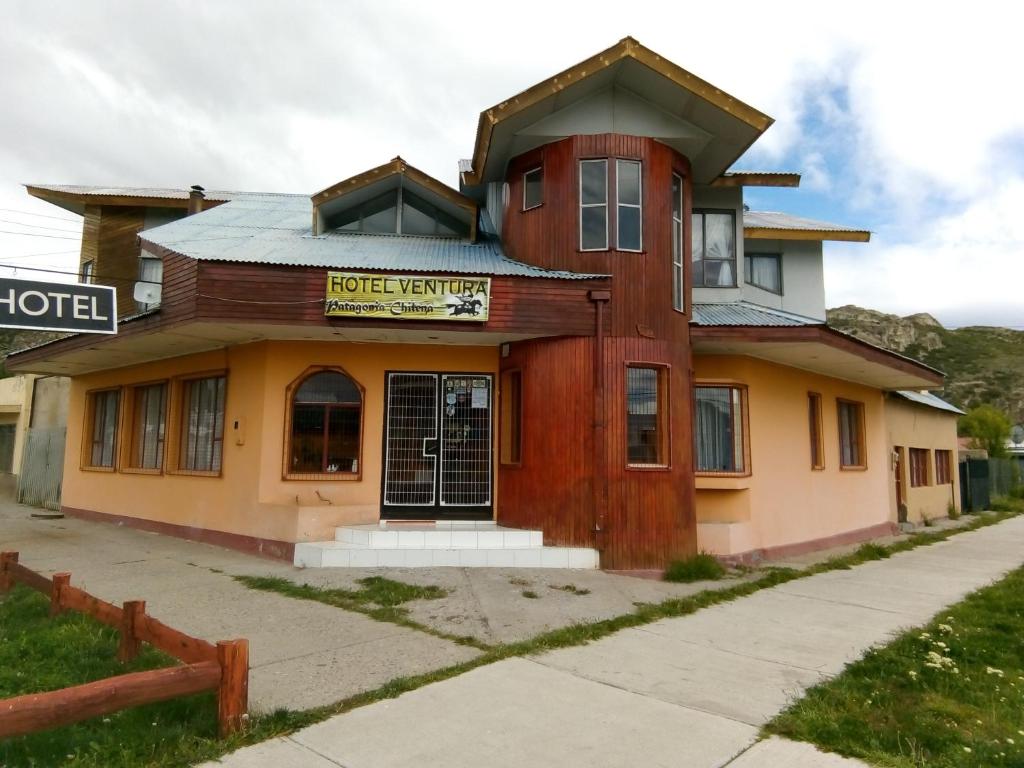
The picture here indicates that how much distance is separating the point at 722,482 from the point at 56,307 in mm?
9686

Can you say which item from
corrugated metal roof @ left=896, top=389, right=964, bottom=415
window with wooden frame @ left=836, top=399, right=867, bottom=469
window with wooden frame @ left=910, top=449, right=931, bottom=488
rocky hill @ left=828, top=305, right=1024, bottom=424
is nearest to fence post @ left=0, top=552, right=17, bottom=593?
window with wooden frame @ left=836, top=399, right=867, bottom=469

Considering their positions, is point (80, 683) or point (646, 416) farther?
point (646, 416)

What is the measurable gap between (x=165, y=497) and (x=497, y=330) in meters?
7.54

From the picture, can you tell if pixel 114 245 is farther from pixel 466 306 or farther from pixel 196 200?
pixel 466 306

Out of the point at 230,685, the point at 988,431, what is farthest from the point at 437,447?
the point at 988,431

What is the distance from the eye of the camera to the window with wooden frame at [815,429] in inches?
530

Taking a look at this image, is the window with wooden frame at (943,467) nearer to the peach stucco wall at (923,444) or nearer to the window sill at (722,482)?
the peach stucco wall at (923,444)

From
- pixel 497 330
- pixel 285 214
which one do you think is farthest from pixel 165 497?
pixel 497 330

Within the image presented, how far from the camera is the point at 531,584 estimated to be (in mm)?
8688

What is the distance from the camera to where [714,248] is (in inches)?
517

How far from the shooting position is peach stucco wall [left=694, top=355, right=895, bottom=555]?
11.2 m

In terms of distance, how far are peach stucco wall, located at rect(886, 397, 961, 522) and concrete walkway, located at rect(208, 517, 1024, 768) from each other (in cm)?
1087

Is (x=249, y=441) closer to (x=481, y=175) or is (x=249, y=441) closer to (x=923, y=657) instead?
(x=481, y=175)

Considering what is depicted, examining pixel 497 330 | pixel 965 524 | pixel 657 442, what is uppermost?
pixel 497 330
